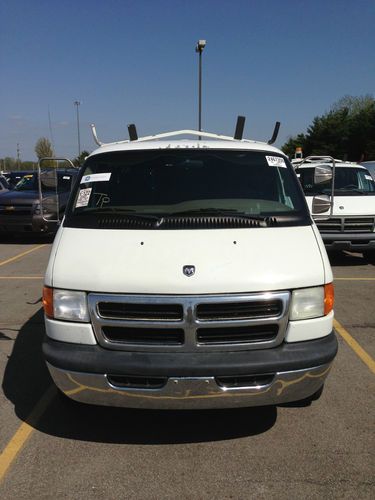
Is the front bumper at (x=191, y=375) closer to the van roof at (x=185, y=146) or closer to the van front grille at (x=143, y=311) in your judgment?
the van front grille at (x=143, y=311)

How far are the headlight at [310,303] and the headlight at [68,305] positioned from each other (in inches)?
50.3

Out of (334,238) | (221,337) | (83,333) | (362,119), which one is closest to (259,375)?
(221,337)

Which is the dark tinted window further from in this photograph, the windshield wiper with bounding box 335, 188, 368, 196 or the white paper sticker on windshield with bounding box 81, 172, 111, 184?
the windshield wiper with bounding box 335, 188, 368, 196

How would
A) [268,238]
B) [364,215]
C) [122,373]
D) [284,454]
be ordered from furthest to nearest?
[364,215]
[268,238]
[284,454]
[122,373]

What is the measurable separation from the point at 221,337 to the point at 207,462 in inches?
30.6

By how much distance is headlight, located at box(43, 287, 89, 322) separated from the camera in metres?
3.07

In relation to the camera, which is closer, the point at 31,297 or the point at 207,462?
the point at 207,462

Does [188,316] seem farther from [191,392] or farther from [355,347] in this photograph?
[355,347]

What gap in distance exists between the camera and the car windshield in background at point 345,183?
987 centimetres

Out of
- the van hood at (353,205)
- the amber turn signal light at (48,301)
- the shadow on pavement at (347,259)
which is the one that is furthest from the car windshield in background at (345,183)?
the amber turn signal light at (48,301)

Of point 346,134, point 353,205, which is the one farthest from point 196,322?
point 346,134

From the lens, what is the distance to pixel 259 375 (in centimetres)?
295

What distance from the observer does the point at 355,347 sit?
16.4 feet

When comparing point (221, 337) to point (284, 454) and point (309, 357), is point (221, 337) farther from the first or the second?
point (284, 454)
